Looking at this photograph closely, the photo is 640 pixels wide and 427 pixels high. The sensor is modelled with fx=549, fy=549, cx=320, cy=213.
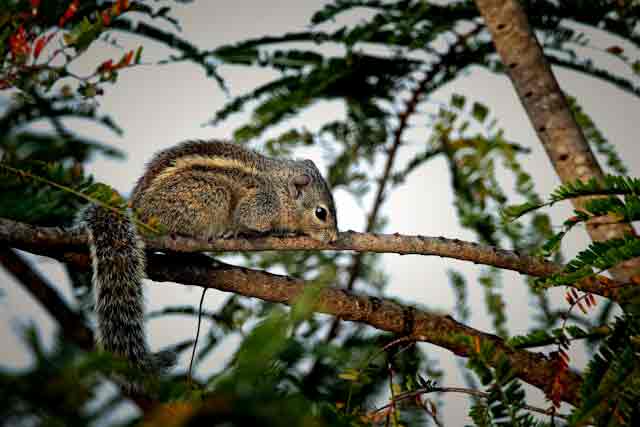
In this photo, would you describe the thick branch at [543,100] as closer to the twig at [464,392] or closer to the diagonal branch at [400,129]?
the diagonal branch at [400,129]

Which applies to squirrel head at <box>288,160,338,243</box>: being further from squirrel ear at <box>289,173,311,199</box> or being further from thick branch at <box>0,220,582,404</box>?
thick branch at <box>0,220,582,404</box>

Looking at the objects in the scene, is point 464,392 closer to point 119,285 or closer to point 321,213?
point 119,285

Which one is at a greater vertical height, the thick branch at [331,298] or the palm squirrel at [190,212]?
the palm squirrel at [190,212]

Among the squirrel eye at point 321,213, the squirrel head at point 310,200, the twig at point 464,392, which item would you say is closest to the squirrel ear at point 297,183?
the squirrel head at point 310,200

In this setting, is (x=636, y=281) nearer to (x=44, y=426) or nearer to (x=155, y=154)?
(x=44, y=426)

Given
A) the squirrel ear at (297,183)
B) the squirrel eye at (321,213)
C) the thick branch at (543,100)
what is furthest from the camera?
the squirrel ear at (297,183)

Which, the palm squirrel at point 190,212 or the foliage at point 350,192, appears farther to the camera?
the palm squirrel at point 190,212

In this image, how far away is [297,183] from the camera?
253 centimetres

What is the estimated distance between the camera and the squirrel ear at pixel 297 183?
2516 millimetres

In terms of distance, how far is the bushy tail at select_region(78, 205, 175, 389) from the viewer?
1311 mm

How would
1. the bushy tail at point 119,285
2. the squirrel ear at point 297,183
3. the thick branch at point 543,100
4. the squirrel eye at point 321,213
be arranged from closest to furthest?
1. the bushy tail at point 119,285
2. the thick branch at point 543,100
3. the squirrel eye at point 321,213
4. the squirrel ear at point 297,183

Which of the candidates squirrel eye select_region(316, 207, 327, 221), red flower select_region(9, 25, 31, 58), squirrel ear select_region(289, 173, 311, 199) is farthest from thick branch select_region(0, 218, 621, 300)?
Result: squirrel ear select_region(289, 173, 311, 199)

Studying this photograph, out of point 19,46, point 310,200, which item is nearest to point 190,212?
point 310,200

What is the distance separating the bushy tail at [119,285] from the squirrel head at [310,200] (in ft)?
3.28
